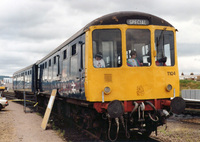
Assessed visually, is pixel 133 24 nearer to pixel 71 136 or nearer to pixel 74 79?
pixel 74 79

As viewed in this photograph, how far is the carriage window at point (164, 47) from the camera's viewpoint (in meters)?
7.64

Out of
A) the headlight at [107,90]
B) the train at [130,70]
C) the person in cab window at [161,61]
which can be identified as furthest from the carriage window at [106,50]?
the person in cab window at [161,61]

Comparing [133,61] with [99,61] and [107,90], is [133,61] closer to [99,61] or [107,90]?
[99,61]

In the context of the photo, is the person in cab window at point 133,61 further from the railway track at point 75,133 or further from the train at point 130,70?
the railway track at point 75,133

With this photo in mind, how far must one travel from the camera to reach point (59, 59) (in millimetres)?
11398

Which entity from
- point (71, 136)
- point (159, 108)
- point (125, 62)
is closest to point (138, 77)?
point (125, 62)

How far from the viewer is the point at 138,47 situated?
746 centimetres

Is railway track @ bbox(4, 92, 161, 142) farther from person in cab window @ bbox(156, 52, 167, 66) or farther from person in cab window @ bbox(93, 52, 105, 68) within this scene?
person in cab window @ bbox(156, 52, 167, 66)

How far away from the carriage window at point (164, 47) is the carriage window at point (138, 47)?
0.29 meters

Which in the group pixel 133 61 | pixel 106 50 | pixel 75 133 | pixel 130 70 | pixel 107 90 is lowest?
pixel 75 133

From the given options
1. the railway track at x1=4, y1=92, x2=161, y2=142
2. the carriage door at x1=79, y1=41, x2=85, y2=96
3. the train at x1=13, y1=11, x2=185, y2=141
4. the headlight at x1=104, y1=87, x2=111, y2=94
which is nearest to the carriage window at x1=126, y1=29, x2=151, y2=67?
the train at x1=13, y1=11, x2=185, y2=141

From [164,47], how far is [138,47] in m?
0.80

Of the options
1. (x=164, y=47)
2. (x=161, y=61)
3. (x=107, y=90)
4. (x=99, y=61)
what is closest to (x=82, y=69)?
(x=99, y=61)

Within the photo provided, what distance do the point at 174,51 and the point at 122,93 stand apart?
1.99 meters
